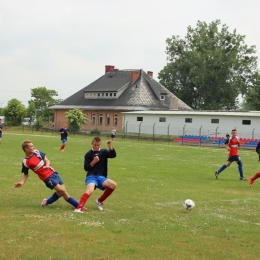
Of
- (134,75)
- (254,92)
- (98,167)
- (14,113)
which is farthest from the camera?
(254,92)

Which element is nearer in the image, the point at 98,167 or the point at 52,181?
the point at 52,181

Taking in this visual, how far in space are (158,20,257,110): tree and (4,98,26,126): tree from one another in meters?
32.5

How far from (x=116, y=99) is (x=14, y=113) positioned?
17592mm

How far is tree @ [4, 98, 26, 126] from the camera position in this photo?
7950 cm

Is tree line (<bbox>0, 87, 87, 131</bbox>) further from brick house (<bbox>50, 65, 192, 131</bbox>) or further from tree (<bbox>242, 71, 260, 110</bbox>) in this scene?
tree (<bbox>242, 71, 260, 110</bbox>)

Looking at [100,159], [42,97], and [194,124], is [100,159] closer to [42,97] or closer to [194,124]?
[194,124]

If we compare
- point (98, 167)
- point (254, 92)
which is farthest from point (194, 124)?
point (98, 167)

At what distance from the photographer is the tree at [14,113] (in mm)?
79500

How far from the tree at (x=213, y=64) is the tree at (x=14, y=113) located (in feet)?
107

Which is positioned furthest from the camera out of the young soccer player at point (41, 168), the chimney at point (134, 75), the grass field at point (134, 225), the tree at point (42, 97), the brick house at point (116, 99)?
the tree at point (42, 97)

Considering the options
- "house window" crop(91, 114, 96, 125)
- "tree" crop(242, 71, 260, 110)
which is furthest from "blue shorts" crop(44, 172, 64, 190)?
"tree" crop(242, 71, 260, 110)

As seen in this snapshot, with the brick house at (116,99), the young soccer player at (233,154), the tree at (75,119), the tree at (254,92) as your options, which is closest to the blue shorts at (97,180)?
the young soccer player at (233,154)

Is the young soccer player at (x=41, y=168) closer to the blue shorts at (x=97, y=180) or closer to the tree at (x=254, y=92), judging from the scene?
the blue shorts at (x=97, y=180)

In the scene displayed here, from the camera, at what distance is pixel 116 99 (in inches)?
3142
